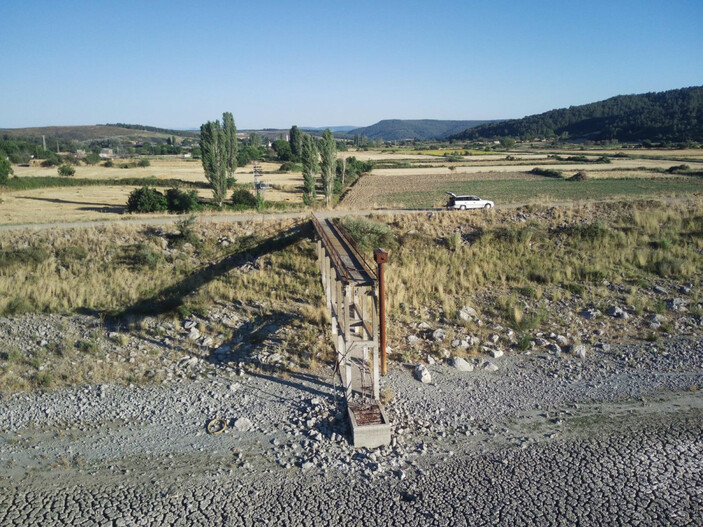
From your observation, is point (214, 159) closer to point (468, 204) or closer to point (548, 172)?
→ point (468, 204)

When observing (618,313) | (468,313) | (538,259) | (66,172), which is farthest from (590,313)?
(66,172)

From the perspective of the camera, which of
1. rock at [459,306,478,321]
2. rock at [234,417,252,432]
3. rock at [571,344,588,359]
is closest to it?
rock at [234,417,252,432]

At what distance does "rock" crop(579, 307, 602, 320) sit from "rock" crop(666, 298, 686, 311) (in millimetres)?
2533

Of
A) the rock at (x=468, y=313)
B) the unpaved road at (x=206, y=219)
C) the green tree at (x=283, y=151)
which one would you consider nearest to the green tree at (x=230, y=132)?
the green tree at (x=283, y=151)

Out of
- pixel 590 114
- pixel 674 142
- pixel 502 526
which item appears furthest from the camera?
pixel 590 114

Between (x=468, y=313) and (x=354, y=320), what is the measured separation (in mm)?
5842

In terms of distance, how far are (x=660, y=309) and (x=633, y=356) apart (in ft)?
11.9

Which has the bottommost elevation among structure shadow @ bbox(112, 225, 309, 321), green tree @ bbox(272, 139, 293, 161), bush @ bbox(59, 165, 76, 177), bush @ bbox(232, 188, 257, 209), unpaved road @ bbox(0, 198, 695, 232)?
structure shadow @ bbox(112, 225, 309, 321)

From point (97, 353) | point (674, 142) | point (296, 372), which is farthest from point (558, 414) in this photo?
point (674, 142)

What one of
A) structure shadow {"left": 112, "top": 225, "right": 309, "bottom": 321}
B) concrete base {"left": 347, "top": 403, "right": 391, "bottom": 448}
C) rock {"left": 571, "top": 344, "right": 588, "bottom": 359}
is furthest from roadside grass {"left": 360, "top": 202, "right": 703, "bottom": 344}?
concrete base {"left": 347, "top": 403, "right": 391, "bottom": 448}

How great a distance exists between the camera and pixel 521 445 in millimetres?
10422

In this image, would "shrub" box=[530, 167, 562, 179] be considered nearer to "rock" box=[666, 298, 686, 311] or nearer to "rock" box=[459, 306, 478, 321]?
"rock" box=[666, 298, 686, 311]

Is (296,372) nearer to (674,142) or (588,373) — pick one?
(588,373)

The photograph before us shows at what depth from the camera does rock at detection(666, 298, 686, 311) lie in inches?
677
